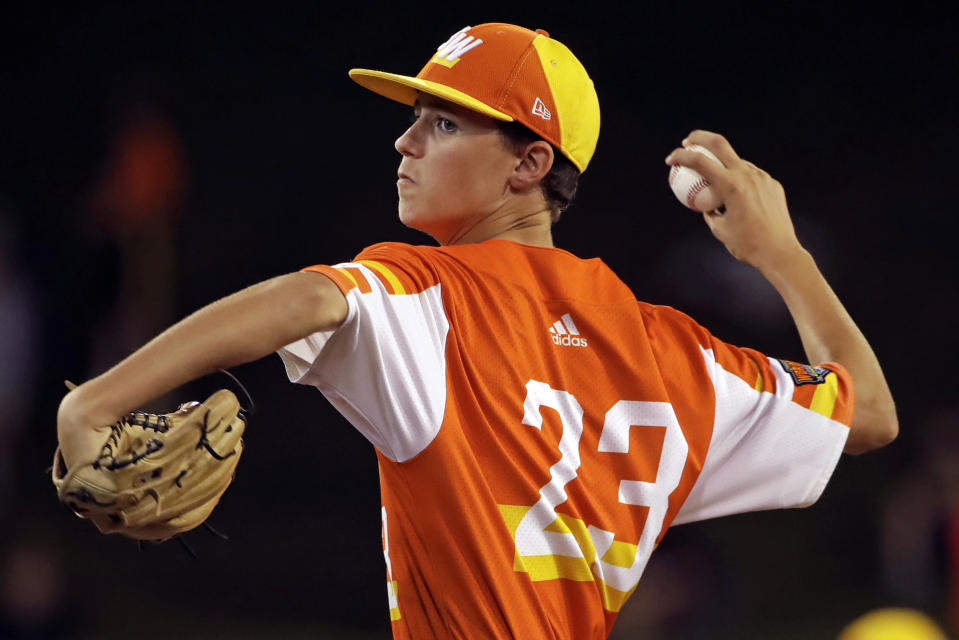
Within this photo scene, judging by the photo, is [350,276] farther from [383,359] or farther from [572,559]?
[572,559]

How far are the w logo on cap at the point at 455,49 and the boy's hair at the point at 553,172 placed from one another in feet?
0.51

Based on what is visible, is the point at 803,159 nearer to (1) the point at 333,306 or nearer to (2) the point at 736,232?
(2) the point at 736,232

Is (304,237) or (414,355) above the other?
(414,355)

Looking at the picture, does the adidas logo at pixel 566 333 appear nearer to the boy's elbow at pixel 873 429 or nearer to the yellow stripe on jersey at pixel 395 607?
the yellow stripe on jersey at pixel 395 607

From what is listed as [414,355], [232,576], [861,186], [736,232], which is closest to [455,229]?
[414,355]

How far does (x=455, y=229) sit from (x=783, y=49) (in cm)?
731

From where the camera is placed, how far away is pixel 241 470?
7.23 meters

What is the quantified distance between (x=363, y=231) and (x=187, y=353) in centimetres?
664

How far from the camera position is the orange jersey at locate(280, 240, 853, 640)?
1.71 m

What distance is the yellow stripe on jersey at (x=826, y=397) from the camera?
2258 mm

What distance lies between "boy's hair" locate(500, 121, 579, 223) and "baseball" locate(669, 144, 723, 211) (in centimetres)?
27

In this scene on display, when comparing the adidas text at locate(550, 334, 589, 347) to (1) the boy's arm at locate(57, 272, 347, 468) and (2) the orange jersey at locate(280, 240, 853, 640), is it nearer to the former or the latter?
(2) the orange jersey at locate(280, 240, 853, 640)

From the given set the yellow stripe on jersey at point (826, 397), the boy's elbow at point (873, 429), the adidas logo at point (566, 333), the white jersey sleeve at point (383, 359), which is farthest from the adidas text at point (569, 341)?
the boy's elbow at point (873, 429)

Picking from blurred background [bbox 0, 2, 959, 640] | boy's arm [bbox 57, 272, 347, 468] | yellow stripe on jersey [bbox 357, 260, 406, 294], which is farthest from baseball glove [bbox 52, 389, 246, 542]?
blurred background [bbox 0, 2, 959, 640]
